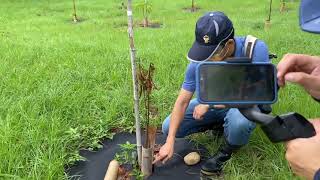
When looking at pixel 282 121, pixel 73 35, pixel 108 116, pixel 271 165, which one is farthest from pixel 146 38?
pixel 282 121

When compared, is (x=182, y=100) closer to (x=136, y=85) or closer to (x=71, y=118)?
(x=136, y=85)

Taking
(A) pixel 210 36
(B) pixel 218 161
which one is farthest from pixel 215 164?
(A) pixel 210 36

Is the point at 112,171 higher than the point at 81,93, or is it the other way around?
the point at 81,93

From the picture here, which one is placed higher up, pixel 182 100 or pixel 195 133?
pixel 182 100

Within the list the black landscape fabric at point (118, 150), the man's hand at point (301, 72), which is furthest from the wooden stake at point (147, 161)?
the man's hand at point (301, 72)

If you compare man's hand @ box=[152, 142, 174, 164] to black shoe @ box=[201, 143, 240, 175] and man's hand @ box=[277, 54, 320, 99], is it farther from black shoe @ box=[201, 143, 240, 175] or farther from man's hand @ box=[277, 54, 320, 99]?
man's hand @ box=[277, 54, 320, 99]

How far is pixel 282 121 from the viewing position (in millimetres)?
1130

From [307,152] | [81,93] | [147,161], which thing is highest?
[307,152]

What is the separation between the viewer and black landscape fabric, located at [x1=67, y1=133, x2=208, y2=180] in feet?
9.54

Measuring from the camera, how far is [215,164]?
9.28 feet

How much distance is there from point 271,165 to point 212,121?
22.0 inches

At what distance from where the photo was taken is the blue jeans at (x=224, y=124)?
272 centimetres

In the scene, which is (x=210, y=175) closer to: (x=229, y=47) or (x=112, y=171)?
(x=112, y=171)

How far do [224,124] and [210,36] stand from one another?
0.64 metres
